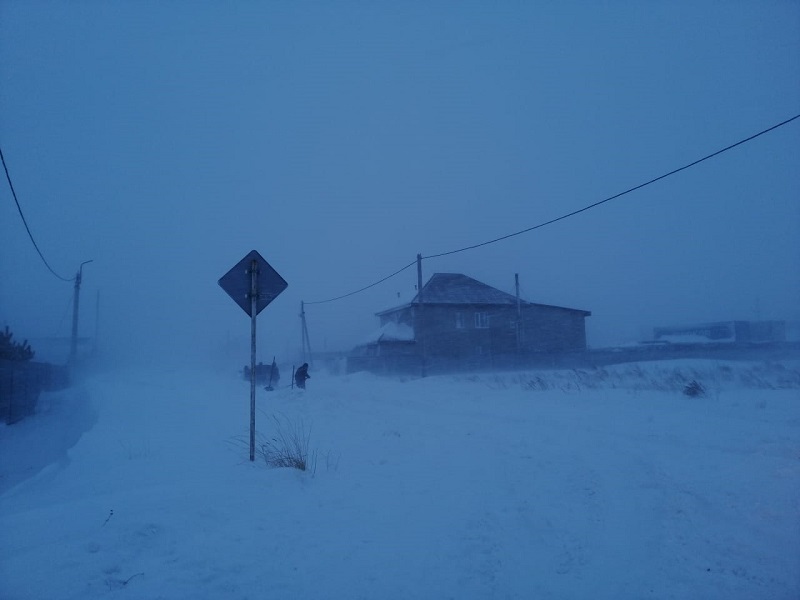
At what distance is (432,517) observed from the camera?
5512 millimetres

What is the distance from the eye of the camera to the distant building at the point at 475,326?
42.3m

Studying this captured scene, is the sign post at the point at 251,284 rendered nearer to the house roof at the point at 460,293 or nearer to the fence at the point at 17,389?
the fence at the point at 17,389

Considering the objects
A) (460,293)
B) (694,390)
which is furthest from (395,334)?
(694,390)

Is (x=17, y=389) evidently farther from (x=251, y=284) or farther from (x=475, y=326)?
(x=475, y=326)

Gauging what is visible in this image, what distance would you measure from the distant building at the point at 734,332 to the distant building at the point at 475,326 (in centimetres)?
1870

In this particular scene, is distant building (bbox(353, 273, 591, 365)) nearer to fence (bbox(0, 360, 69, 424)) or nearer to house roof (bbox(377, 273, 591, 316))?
house roof (bbox(377, 273, 591, 316))

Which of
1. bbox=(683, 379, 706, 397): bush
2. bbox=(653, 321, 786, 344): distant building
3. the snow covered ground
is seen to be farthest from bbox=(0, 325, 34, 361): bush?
bbox=(653, 321, 786, 344): distant building

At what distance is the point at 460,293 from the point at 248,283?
121 feet

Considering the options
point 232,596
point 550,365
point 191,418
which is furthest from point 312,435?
point 550,365

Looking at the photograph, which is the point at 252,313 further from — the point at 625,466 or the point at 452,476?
the point at 625,466

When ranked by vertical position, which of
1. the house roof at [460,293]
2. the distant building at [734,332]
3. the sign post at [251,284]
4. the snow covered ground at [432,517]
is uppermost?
the house roof at [460,293]

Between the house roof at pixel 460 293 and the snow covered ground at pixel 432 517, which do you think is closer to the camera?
the snow covered ground at pixel 432 517

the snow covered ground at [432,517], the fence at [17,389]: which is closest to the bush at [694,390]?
the snow covered ground at [432,517]

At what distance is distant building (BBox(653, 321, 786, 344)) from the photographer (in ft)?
187
